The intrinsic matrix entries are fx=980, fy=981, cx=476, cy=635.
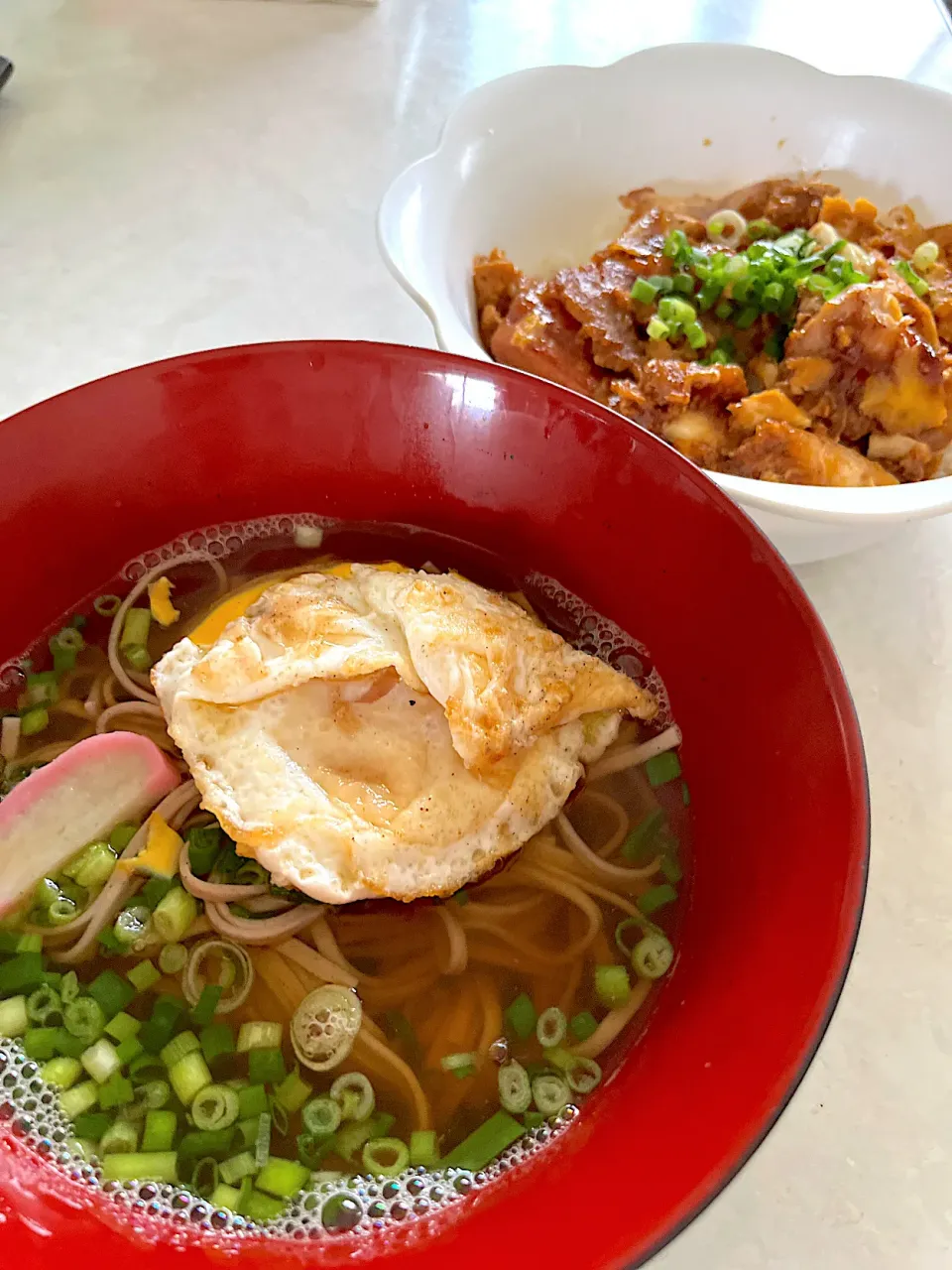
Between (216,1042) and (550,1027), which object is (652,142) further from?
(216,1042)

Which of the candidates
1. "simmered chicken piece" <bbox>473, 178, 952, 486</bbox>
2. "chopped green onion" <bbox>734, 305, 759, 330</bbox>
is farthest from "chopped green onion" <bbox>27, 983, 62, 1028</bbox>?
"chopped green onion" <bbox>734, 305, 759, 330</bbox>

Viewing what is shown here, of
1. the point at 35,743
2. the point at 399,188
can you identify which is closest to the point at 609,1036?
the point at 35,743

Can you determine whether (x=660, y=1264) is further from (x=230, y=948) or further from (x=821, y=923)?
(x=230, y=948)

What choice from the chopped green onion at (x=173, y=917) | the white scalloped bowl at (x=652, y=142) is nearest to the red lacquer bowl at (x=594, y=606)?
the chopped green onion at (x=173, y=917)

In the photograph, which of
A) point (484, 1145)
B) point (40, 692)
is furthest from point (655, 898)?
point (40, 692)

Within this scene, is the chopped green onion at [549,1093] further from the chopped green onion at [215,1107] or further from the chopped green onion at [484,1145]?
the chopped green onion at [215,1107]

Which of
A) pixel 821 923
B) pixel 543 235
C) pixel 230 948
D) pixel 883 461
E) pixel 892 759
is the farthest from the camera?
pixel 543 235

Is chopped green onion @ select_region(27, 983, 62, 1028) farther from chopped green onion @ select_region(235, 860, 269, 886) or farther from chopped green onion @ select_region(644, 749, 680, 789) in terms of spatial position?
chopped green onion @ select_region(644, 749, 680, 789)
